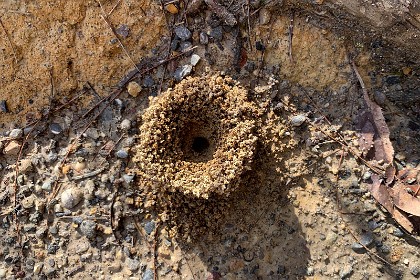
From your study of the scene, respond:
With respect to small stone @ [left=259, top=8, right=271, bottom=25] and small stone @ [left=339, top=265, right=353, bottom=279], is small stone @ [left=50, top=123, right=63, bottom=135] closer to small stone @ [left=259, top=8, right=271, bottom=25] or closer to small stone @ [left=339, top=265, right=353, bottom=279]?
small stone @ [left=259, top=8, right=271, bottom=25]

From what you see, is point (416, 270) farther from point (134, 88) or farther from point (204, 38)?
point (134, 88)

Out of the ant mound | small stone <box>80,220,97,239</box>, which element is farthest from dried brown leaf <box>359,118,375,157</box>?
small stone <box>80,220,97,239</box>

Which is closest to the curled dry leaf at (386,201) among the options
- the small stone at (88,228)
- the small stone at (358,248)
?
the small stone at (358,248)

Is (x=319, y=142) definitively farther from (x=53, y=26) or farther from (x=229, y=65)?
(x=53, y=26)

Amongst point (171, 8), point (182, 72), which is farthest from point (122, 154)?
point (171, 8)

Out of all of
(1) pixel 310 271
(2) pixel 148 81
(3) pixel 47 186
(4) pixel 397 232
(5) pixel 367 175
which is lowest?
(1) pixel 310 271

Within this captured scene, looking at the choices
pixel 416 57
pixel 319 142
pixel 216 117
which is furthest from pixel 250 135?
pixel 416 57
